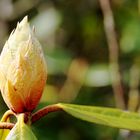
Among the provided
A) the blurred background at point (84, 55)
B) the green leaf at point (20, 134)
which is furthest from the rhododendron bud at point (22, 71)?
the blurred background at point (84, 55)

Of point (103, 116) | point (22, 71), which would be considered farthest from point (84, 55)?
point (22, 71)

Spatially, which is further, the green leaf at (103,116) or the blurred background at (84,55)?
the blurred background at (84,55)

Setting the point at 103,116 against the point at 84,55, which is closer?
the point at 103,116

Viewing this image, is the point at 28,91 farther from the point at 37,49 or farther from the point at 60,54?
the point at 60,54

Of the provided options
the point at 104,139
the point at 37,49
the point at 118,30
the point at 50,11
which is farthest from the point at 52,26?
the point at 37,49

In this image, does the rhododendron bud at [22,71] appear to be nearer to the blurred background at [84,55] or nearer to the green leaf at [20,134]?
the green leaf at [20,134]

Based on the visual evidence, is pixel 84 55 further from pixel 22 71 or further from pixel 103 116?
pixel 22 71
